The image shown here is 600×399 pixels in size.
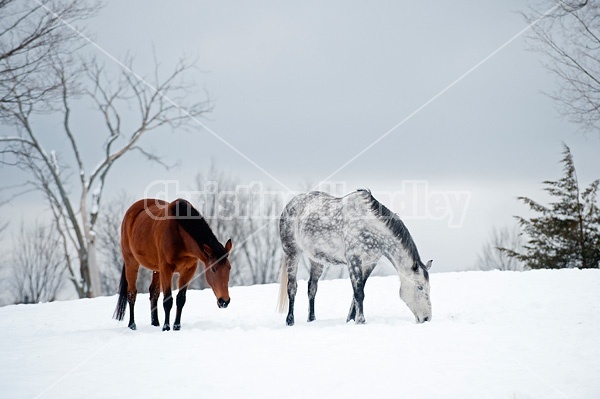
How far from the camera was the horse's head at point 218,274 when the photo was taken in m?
8.07

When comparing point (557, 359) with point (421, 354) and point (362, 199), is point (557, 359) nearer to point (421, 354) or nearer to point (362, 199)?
point (421, 354)

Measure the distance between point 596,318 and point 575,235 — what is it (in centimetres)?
1625

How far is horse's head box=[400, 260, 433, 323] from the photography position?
331 inches

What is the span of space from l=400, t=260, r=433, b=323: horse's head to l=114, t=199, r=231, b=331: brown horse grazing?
118 inches

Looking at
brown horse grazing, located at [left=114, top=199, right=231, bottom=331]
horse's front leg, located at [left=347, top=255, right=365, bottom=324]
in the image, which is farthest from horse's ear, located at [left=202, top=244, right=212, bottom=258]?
horse's front leg, located at [left=347, top=255, right=365, bottom=324]

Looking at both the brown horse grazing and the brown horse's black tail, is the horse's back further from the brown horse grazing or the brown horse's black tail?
the brown horse's black tail

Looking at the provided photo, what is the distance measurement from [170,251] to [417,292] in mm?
4190

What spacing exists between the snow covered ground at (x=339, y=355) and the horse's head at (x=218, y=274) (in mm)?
594

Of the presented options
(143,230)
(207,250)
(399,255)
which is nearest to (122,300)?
(143,230)

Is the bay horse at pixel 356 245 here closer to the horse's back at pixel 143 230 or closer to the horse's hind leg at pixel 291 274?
the horse's hind leg at pixel 291 274

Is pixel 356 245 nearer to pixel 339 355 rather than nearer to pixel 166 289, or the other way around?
pixel 339 355

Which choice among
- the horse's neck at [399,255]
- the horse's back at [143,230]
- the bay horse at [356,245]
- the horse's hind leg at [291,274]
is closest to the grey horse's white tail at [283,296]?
the bay horse at [356,245]

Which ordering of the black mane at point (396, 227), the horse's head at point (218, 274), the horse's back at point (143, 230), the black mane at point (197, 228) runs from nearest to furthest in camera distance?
the horse's head at point (218, 274)
the black mane at point (197, 228)
the black mane at point (396, 227)
the horse's back at point (143, 230)

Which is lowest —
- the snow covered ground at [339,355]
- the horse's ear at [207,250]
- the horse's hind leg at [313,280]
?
the snow covered ground at [339,355]
